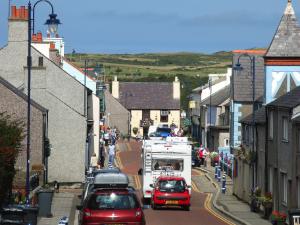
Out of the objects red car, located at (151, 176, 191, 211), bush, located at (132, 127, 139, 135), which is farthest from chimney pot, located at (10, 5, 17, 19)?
bush, located at (132, 127, 139, 135)

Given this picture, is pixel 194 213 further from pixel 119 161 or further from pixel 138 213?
pixel 119 161

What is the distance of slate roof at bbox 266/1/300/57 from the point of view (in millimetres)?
45719

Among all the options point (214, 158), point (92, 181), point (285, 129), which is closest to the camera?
point (285, 129)

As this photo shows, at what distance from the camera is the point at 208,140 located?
293 feet

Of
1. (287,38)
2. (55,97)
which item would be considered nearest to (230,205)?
(287,38)

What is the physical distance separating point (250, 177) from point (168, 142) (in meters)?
4.94

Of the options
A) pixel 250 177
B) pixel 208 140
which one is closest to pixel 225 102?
pixel 208 140

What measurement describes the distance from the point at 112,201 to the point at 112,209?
273 millimetres

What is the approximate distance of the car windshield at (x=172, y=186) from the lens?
42031mm

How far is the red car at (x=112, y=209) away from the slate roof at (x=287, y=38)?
21732 mm

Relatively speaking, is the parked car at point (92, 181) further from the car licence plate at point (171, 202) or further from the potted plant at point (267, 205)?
the potted plant at point (267, 205)

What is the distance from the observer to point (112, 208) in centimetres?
2506

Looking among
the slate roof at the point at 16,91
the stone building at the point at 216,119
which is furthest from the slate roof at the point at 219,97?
the slate roof at the point at 16,91

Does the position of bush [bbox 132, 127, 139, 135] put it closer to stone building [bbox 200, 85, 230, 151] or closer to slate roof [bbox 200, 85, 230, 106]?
stone building [bbox 200, 85, 230, 151]
